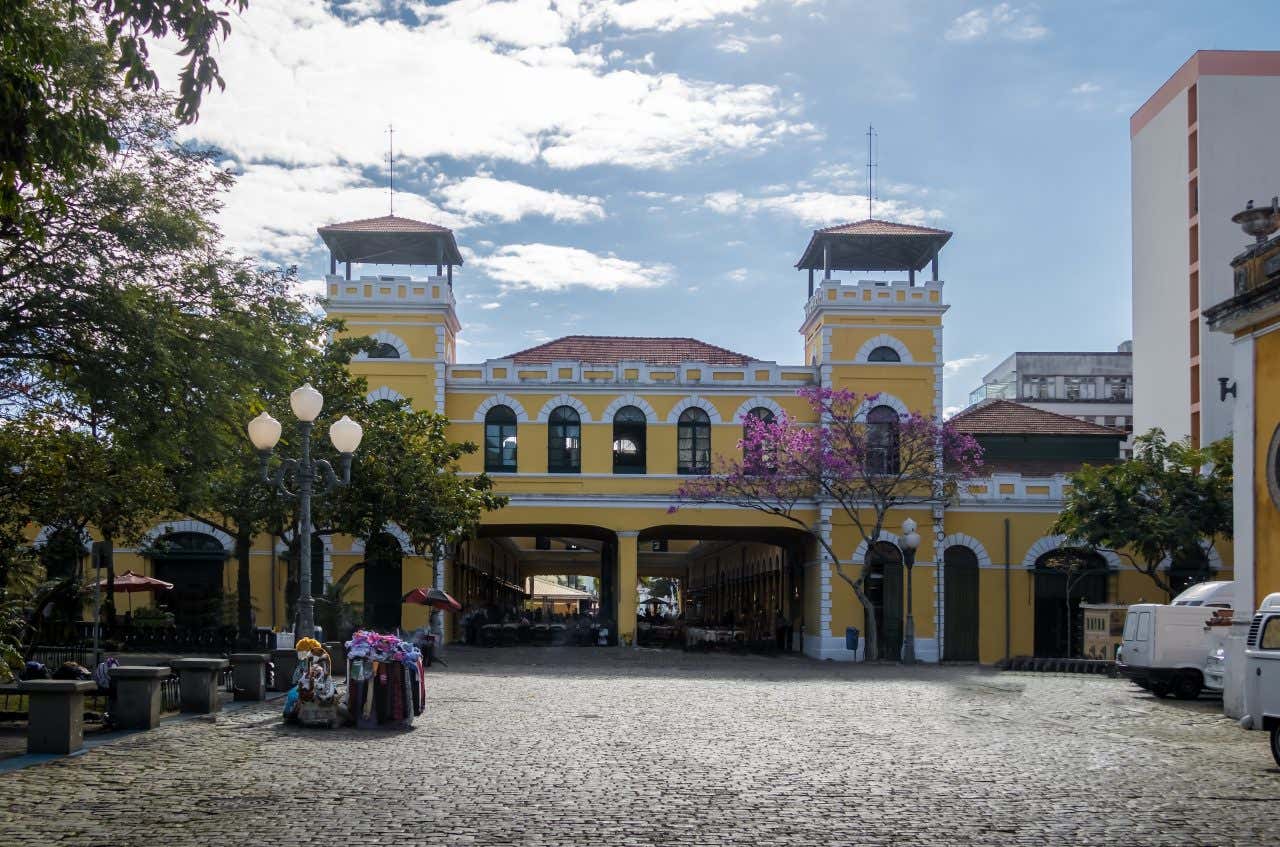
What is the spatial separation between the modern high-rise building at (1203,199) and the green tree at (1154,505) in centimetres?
1411

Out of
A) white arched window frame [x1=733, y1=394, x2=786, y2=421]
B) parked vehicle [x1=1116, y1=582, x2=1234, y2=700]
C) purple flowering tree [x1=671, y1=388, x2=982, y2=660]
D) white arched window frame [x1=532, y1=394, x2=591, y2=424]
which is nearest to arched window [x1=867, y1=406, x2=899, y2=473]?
purple flowering tree [x1=671, y1=388, x2=982, y2=660]

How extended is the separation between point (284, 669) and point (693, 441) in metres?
20.5

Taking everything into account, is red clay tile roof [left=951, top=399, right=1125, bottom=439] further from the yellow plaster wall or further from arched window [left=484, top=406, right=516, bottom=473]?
the yellow plaster wall

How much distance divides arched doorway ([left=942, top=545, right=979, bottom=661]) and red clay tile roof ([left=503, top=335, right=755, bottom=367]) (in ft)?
28.3

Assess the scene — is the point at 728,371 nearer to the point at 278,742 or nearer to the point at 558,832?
the point at 278,742

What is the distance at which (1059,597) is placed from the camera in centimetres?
3862

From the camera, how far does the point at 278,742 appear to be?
13875 mm

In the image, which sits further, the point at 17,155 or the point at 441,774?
the point at 441,774

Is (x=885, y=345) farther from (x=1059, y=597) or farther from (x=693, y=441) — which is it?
(x=1059, y=597)

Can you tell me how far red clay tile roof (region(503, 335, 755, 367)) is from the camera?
42.2m

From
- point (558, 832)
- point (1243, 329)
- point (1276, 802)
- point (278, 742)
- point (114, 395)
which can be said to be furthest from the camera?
point (1243, 329)

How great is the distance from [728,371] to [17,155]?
30389mm

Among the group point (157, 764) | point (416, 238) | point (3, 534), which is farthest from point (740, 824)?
point (416, 238)

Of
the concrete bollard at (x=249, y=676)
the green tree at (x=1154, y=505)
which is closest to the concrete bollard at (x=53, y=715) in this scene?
the concrete bollard at (x=249, y=676)
